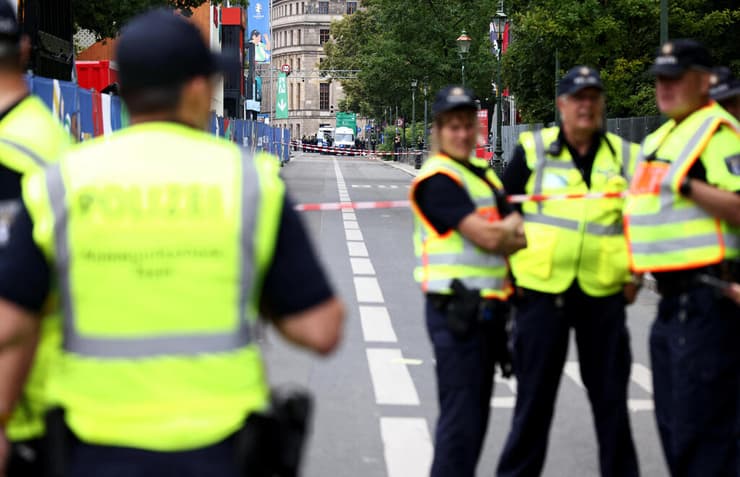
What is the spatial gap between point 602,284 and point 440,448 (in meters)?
0.94

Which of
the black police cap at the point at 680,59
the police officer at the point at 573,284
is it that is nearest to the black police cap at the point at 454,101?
the police officer at the point at 573,284

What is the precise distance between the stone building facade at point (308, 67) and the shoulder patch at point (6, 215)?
175 m

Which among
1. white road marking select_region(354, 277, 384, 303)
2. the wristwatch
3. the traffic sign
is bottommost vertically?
the traffic sign

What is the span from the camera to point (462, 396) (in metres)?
4.74

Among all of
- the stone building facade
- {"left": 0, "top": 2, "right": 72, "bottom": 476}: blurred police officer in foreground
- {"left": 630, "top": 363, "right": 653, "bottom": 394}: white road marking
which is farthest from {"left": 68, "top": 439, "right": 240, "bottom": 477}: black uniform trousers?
the stone building facade

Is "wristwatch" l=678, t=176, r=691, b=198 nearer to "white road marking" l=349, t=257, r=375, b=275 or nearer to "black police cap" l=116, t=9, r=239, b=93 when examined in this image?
"black police cap" l=116, t=9, r=239, b=93

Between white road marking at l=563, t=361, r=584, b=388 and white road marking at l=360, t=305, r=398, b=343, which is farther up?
white road marking at l=563, t=361, r=584, b=388

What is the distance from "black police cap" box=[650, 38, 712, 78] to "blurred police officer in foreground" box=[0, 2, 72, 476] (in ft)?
7.70

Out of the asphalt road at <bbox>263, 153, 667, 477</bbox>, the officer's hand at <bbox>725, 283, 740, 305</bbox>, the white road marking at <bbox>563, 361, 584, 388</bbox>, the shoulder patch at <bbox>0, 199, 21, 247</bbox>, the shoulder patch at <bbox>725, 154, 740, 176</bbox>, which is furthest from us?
the white road marking at <bbox>563, 361, 584, 388</bbox>

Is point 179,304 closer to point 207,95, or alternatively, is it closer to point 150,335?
point 150,335

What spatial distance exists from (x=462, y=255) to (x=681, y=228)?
0.82 m

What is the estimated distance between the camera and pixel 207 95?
8.45 ft

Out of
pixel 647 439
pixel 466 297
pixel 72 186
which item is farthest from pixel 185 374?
pixel 647 439

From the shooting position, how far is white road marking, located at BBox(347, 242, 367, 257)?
1734 centimetres
